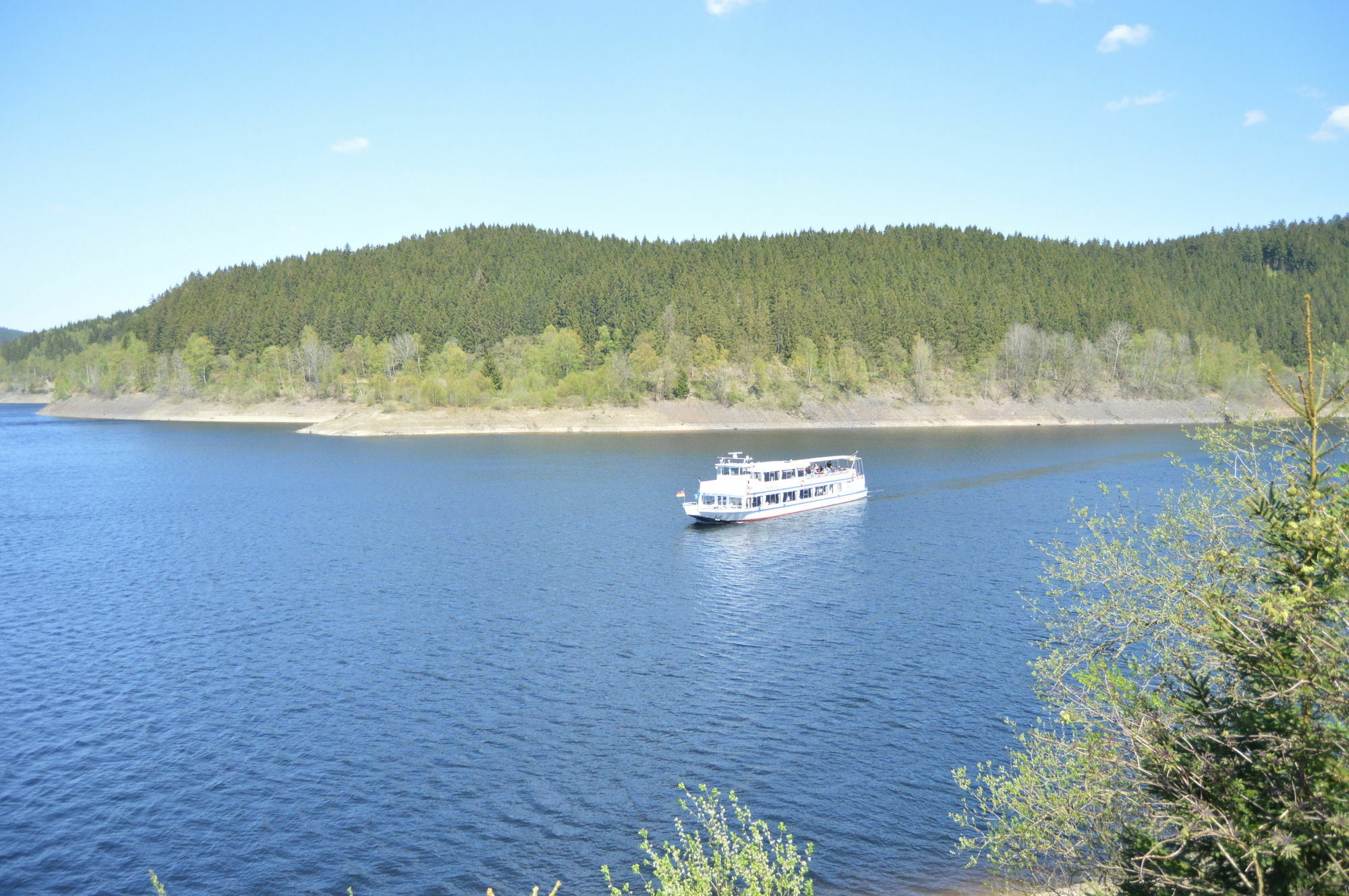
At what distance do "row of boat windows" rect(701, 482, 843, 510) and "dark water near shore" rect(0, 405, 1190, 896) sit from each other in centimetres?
278

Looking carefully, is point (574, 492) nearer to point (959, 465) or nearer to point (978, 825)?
point (959, 465)

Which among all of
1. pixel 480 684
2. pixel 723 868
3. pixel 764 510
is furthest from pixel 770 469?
pixel 723 868

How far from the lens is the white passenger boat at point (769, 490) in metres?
87.4

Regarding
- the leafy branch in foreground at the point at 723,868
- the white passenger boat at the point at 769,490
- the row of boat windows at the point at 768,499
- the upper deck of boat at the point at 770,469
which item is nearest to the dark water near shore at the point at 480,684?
the leafy branch in foreground at the point at 723,868

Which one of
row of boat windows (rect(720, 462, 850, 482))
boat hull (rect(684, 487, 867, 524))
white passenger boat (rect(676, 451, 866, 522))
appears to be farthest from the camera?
row of boat windows (rect(720, 462, 850, 482))

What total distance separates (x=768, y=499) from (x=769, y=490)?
3.31 ft

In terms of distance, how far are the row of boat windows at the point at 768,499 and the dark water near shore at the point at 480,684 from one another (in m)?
2.78

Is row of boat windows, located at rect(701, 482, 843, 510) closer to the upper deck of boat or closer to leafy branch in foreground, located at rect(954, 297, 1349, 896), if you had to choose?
the upper deck of boat

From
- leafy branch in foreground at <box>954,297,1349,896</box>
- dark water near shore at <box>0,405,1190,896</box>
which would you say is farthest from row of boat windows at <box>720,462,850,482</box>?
leafy branch in foreground at <box>954,297,1349,896</box>

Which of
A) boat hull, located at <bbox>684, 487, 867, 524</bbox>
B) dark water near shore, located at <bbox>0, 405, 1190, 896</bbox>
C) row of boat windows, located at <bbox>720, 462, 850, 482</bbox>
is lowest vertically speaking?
dark water near shore, located at <bbox>0, 405, 1190, 896</bbox>

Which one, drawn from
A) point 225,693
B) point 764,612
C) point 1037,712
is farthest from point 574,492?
point 1037,712

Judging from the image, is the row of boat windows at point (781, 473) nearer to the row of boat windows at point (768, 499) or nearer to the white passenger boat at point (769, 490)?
the white passenger boat at point (769, 490)

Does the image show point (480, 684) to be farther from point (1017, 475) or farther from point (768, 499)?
point (1017, 475)

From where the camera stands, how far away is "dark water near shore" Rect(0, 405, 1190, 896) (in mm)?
30266
